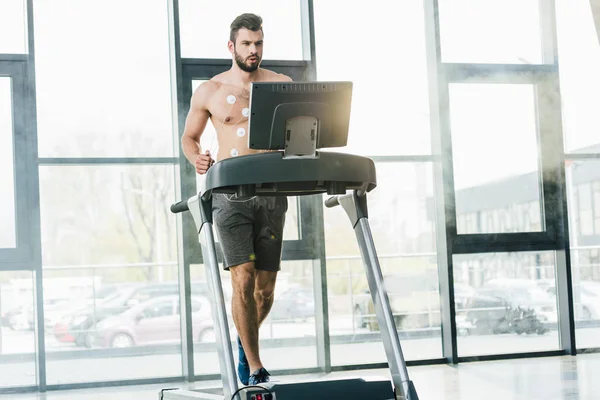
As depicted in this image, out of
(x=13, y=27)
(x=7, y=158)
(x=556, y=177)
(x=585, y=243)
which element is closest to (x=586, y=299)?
(x=585, y=243)

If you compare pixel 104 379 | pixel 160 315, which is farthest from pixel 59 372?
pixel 160 315

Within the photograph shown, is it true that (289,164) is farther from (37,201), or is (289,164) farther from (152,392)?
(37,201)

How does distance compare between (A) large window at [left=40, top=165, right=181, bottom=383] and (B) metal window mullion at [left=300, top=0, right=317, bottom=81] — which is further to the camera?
(B) metal window mullion at [left=300, top=0, right=317, bottom=81]

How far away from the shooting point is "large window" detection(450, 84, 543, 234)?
4.34 m

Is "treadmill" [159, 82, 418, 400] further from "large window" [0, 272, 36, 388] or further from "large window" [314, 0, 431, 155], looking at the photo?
"large window" [314, 0, 431, 155]

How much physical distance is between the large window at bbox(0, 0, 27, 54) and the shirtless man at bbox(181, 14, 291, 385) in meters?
1.35

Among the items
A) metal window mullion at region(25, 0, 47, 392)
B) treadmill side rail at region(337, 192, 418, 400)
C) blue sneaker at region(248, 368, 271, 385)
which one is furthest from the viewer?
metal window mullion at region(25, 0, 47, 392)

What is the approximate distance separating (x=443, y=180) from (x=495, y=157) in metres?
0.38

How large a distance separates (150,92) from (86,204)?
0.65 m

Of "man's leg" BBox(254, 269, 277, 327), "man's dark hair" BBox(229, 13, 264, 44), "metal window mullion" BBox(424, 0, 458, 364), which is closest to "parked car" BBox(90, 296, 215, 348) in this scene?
"man's leg" BBox(254, 269, 277, 327)

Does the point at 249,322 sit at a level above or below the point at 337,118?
below

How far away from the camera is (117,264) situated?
3936 millimetres

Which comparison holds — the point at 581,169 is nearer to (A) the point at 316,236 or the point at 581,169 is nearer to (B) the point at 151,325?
(A) the point at 316,236

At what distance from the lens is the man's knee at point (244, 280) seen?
281cm
